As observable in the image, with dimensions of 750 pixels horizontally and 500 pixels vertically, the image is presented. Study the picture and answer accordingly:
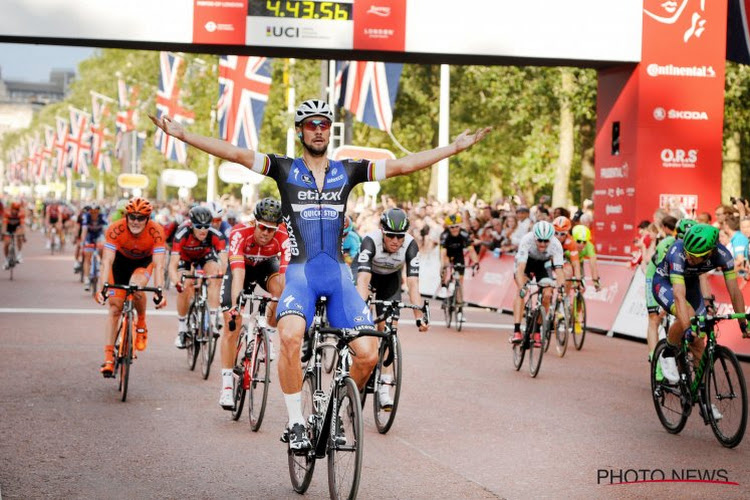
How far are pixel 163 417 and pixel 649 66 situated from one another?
43.3 feet

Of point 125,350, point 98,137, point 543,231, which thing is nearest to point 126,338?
point 125,350

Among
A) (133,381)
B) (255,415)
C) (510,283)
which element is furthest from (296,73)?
(255,415)

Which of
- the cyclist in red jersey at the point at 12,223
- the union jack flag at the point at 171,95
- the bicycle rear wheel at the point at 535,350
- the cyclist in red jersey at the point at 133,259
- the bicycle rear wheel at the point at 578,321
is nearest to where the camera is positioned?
the cyclist in red jersey at the point at 133,259

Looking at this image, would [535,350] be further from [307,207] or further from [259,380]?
[307,207]

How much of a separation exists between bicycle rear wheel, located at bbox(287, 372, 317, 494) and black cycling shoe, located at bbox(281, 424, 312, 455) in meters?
0.12

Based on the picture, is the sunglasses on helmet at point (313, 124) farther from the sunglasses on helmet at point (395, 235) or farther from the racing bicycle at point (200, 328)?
the racing bicycle at point (200, 328)

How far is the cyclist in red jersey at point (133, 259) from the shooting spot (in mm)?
11844

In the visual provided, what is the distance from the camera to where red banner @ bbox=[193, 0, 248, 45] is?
20.0m

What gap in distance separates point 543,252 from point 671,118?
286 inches

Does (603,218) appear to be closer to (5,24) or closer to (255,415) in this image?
(5,24)

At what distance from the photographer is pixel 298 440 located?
23.4ft

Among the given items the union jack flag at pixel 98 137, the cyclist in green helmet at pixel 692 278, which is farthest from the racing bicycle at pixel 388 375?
the union jack flag at pixel 98 137

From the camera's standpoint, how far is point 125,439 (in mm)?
9336

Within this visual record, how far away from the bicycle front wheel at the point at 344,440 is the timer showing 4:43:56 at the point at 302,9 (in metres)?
14.0
